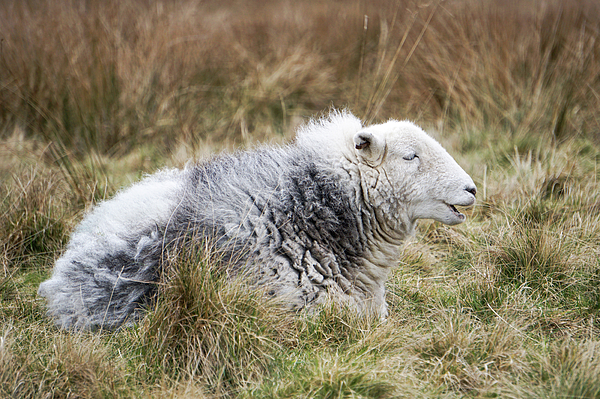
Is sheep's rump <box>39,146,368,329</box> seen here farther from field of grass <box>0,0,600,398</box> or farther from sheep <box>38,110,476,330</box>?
field of grass <box>0,0,600,398</box>

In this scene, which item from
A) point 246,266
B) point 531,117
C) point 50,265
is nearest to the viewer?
point 246,266

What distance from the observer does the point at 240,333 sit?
10.1 feet

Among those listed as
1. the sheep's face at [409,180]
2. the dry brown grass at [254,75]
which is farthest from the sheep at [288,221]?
the dry brown grass at [254,75]

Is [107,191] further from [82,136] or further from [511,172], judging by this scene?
[511,172]

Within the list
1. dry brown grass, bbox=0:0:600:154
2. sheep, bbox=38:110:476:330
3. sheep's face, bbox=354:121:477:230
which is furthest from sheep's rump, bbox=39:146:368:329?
dry brown grass, bbox=0:0:600:154

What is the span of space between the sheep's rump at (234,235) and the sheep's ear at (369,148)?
0.18m

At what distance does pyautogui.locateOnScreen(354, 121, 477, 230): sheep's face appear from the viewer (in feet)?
12.2

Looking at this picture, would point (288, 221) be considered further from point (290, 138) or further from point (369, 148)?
point (290, 138)

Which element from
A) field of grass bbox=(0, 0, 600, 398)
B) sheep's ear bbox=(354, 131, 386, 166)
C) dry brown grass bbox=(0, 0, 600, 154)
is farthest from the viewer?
dry brown grass bbox=(0, 0, 600, 154)

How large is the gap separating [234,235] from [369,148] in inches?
41.6

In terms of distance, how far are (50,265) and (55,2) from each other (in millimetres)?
4978

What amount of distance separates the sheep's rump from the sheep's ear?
0.60ft

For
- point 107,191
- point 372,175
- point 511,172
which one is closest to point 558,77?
point 511,172

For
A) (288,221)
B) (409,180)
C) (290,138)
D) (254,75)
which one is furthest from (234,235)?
(254,75)
